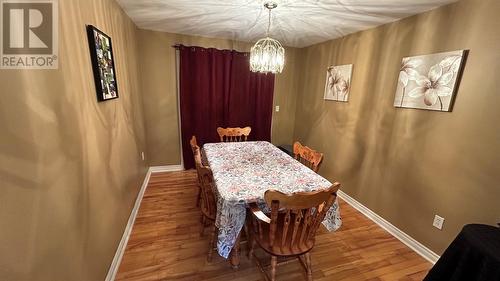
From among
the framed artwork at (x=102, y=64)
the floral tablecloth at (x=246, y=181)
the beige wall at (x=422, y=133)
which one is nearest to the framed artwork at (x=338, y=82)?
the beige wall at (x=422, y=133)

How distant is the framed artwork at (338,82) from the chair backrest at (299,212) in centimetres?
198

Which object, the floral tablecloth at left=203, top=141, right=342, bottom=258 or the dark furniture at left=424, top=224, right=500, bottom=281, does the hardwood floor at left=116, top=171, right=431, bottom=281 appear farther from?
the dark furniture at left=424, top=224, right=500, bottom=281

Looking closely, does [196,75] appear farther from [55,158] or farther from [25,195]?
[25,195]

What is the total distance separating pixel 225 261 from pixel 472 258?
5.43 feet

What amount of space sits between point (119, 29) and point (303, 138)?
3.15 m

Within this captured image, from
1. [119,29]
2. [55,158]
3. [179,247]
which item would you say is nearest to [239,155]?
[179,247]

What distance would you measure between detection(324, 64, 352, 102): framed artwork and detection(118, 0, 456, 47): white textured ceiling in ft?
1.51

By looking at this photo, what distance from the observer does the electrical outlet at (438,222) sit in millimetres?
1890

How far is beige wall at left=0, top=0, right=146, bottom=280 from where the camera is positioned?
2.40 feet

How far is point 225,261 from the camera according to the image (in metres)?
1.83

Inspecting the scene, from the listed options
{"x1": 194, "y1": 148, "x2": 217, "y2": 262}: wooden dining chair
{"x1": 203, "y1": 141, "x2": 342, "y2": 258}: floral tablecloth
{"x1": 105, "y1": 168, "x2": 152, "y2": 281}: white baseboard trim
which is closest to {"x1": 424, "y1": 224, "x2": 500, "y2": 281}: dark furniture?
{"x1": 203, "y1": 141, "x2": 342, "y2": 258}: floral tablecloth

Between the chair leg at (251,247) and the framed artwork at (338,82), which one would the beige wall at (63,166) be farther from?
the framed artwork at (338,82)

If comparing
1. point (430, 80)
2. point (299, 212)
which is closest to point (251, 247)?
point (299, 212)

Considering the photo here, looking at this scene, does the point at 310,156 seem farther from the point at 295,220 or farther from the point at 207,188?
the point at 207,188
